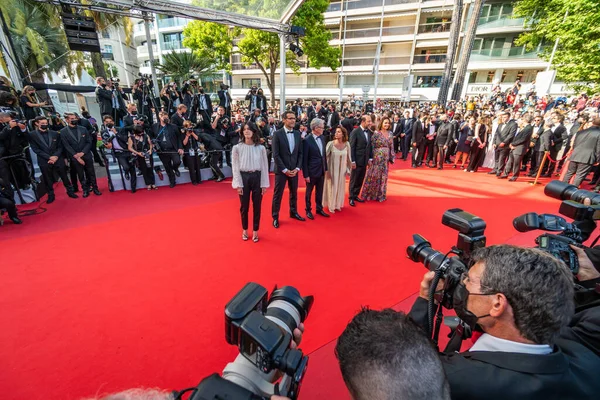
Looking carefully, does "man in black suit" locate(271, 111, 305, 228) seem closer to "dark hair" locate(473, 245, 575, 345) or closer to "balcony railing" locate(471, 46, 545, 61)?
"dark hair" locate(473, 245, 575, 345)

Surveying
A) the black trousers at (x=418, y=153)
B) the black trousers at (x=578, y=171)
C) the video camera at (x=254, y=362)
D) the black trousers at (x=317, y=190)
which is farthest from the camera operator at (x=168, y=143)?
the black trousers at (x=578, y=171)

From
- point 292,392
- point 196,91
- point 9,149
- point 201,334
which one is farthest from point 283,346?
point 196,91

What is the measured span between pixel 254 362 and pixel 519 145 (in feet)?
29.0

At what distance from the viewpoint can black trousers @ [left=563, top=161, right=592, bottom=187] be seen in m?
5.89

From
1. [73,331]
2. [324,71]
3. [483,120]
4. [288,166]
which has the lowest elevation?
[73,331]

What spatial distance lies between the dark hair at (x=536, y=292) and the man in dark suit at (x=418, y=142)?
28.5 ft

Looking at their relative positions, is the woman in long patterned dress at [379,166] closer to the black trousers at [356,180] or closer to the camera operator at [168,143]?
the black trousers at [356,180]

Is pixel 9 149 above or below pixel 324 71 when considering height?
below

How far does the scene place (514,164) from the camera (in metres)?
7.47

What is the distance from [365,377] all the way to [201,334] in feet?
6.91

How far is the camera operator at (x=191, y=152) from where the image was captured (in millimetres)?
6949

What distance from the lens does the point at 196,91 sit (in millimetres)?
9586

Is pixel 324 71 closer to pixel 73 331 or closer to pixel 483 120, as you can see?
pixel 483 120

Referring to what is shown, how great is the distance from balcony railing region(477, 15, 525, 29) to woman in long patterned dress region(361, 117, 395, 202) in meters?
26.5
